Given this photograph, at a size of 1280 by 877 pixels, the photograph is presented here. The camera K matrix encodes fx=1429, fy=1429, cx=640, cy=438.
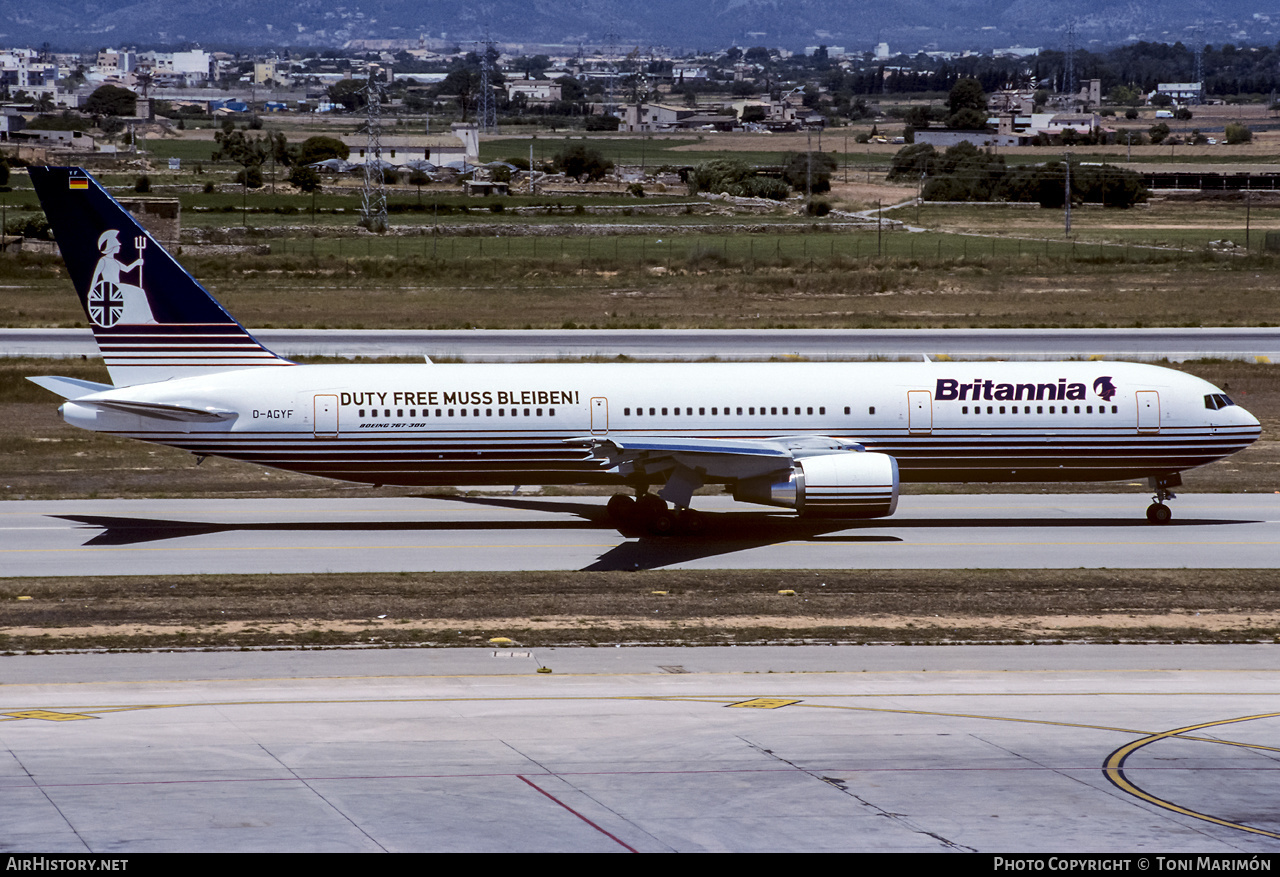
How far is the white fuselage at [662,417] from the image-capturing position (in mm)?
37906

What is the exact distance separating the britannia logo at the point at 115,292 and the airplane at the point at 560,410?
1.5 inches

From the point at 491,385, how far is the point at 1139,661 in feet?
60.1

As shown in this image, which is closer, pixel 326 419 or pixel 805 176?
pixel 326 419

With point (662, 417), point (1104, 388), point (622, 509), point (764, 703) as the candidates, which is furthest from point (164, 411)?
point (1104, 388)

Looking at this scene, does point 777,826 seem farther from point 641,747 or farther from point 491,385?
point 491,385

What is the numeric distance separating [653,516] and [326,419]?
9.10 meters

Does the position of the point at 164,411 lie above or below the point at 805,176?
below

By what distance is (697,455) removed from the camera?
36.5 m

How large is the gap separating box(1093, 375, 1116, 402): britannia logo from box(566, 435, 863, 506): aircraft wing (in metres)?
6.94

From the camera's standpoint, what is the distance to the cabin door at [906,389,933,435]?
38.5 metres

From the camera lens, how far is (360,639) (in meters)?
28.6

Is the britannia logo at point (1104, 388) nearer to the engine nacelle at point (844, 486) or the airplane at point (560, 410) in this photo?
the airplane at point (560, 410)

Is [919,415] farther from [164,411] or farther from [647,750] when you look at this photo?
[164,411]

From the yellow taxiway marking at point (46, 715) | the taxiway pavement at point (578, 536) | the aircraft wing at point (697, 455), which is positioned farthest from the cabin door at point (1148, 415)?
the yellow taxiway marking at point (46, 715)
